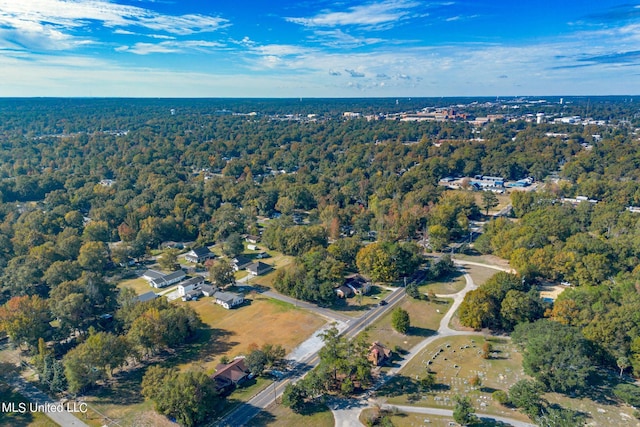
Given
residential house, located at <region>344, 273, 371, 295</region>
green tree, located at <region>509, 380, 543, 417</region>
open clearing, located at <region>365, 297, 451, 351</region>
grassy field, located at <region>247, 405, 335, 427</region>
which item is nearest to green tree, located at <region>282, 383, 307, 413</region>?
grassy field, located at <region>247, 405, 335, 427</region>

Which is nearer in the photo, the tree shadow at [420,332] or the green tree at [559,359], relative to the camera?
the green tree at [559,359]

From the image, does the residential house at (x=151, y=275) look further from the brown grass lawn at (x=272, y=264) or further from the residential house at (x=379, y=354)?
the residential house at (x=379, y=354)

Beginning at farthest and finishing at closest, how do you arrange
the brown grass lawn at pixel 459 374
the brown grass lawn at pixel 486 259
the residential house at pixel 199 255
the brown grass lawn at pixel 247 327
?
the residential house at pixel 199 255, the brown grass lawn at pixel 486 259, the brown grass lawn at pixel 247 327, the brown grass lawn at pixel 459 374

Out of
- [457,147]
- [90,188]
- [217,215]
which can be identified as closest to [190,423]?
[217,215]

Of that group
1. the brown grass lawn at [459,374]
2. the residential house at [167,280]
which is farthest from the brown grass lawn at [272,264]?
the brown grass lawn at [459,374]

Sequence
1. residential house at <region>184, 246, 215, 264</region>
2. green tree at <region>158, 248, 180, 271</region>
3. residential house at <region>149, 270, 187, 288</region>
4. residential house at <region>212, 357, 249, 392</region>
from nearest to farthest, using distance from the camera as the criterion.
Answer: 1. residential house at <region>212, 357, 249, 392</region>
2. residential house at <region>149, 270, 187, 288</region>
3. green tree at <region>158, 248, 180, 271</region>
4. residential house at <region>184, 246, 215, 264</region>

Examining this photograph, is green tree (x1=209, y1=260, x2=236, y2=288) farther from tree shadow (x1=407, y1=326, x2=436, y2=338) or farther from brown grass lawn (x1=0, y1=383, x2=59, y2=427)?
tree shadow (x1=407, y1=326, x2=436, y2=338)
